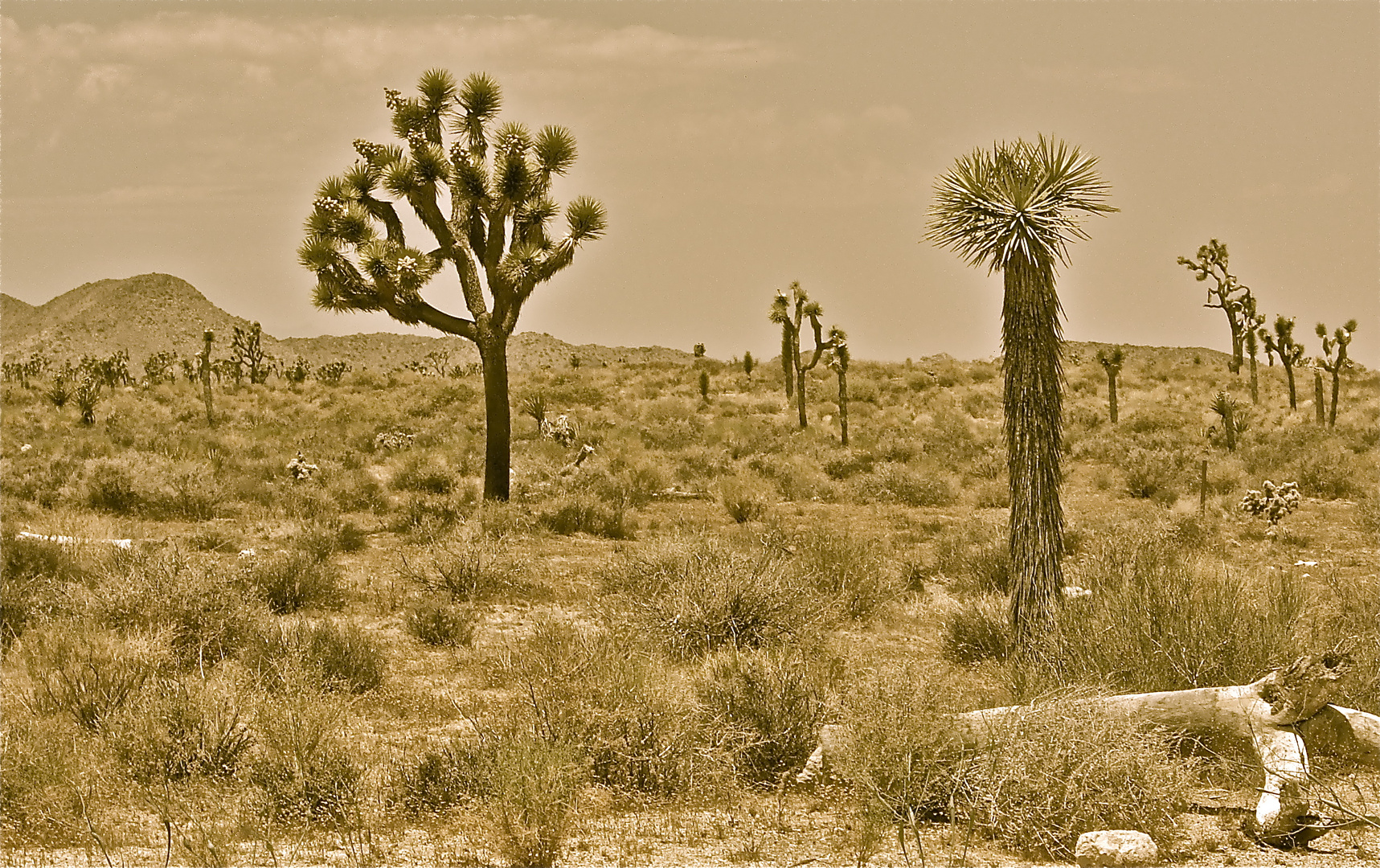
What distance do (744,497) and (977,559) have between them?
6713 millimetres

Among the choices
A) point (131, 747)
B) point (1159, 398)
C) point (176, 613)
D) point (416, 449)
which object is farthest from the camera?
point (1159, 398)

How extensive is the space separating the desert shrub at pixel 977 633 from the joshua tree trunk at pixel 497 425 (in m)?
10.7


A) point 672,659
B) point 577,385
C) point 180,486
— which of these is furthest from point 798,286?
point 672,659

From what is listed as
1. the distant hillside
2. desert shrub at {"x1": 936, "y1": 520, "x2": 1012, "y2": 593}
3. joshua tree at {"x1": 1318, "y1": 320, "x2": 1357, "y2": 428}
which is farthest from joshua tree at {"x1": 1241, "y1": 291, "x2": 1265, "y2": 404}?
the distant hillside

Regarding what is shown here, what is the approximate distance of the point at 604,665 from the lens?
288 inches

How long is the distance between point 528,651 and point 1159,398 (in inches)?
1498

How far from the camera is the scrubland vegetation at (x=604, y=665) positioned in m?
5.85

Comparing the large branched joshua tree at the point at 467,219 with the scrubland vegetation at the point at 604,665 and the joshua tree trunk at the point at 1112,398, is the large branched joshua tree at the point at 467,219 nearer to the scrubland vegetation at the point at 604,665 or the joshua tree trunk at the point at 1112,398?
the scrubland vegetation at the point at 604,665

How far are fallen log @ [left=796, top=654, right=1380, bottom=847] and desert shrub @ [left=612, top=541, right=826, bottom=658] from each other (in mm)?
2753

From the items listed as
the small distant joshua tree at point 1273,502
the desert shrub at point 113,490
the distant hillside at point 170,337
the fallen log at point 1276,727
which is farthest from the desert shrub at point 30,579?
the distant hillside at point 170,337

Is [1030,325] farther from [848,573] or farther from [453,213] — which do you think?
[453,213]

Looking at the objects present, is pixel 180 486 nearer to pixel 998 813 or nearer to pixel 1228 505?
pixel 998 813

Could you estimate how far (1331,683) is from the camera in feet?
18.9

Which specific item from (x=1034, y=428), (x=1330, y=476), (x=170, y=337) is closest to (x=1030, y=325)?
(x=1034, y=428)
